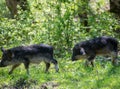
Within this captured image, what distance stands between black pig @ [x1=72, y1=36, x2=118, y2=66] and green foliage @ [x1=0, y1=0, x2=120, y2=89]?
1.08 ft

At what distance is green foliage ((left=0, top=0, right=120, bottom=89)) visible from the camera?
1051 centimetres

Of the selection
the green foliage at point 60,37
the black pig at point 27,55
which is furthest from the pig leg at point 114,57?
the black pig at point 27,55

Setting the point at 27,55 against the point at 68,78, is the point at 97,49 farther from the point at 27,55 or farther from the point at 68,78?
the point at 27,55

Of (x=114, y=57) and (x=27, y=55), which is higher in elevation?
(x=27, y=55)

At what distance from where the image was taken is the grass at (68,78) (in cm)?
1003

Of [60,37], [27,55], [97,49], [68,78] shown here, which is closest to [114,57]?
[97,49]

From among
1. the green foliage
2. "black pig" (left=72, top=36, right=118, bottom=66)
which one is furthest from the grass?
"black pig" (left=72, top=36, right=118, bottom=66)

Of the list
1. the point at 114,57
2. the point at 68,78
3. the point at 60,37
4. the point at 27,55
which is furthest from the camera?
the point at 60,37

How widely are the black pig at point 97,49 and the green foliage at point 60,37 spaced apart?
0.33m

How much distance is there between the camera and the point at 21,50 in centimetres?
1168

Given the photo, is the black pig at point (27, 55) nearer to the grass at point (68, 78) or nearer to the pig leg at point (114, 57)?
the grass at point (68, 78)

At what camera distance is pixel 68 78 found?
1077 cm

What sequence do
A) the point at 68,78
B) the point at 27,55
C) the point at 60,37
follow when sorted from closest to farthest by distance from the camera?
the point at 68,78
the point at 27,55
the point at 60,37

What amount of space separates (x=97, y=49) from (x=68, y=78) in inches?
65.7
